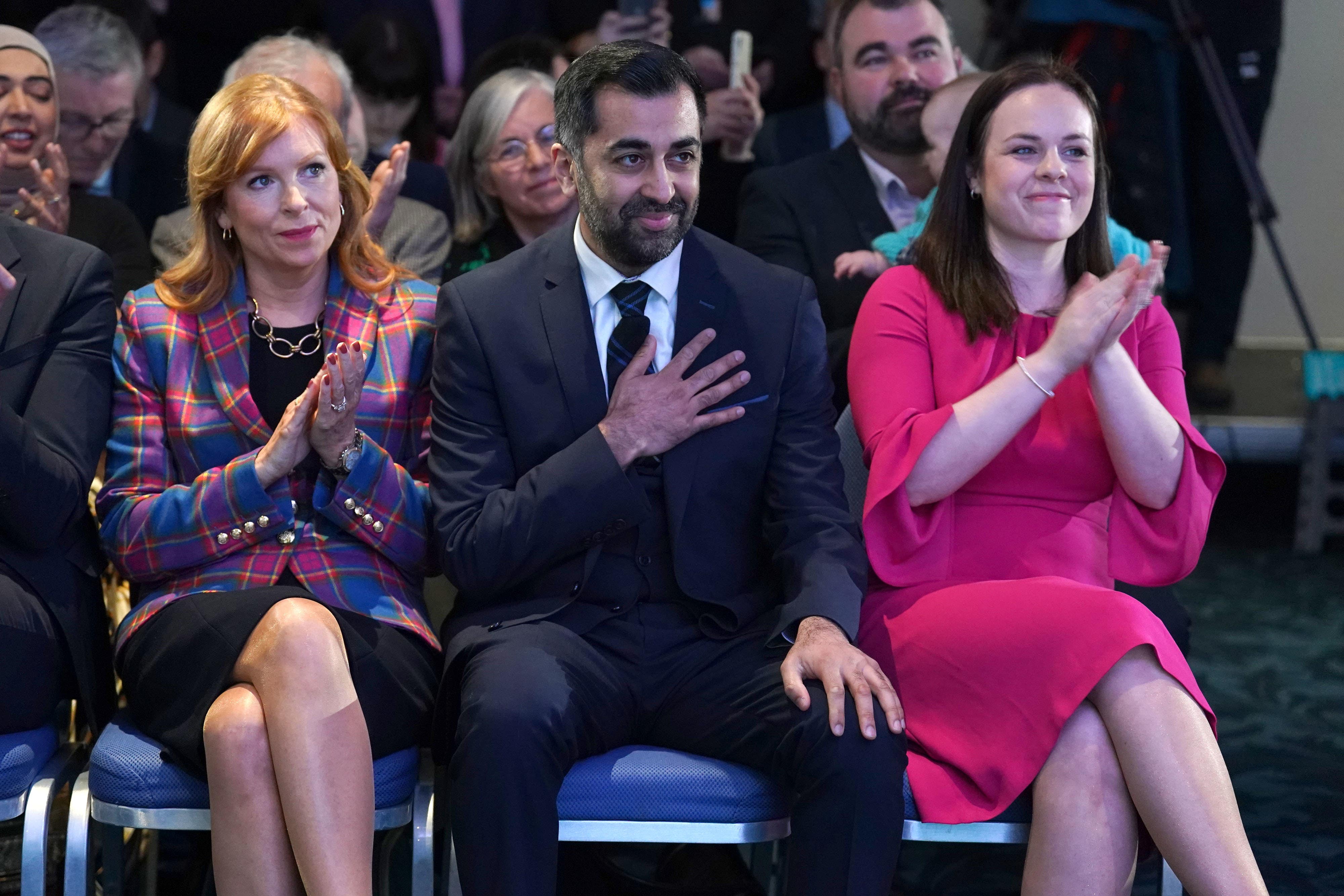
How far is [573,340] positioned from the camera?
2.34 meters

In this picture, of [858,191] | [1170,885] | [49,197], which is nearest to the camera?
[1170,885]

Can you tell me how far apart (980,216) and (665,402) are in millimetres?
702

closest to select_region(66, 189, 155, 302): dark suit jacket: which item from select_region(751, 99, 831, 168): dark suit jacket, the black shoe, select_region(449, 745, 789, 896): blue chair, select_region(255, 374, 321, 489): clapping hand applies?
select_region(255, 374, 321, 489): clapping hand

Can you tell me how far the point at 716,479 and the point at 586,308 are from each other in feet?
1.10

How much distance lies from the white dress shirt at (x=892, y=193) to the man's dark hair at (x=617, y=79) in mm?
1128

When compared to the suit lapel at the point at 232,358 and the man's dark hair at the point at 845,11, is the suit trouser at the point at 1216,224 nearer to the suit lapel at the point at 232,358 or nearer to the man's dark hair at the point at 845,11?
the man's dark hair at the point at 845,11

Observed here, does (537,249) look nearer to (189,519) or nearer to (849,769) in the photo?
(189,519)

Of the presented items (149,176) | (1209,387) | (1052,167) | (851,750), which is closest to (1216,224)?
(1209,387)

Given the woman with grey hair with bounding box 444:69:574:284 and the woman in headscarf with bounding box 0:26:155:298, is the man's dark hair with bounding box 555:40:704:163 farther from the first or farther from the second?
the woman in headscarf with bounding box 0:26:155:298

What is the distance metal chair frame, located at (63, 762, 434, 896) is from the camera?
203 cm

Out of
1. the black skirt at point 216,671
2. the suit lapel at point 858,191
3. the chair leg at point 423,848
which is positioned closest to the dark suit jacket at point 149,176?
the suit lapel at point 858,191

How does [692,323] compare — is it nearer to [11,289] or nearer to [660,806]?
[660,806]

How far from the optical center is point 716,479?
232cm

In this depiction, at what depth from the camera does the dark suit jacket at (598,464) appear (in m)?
2.21
